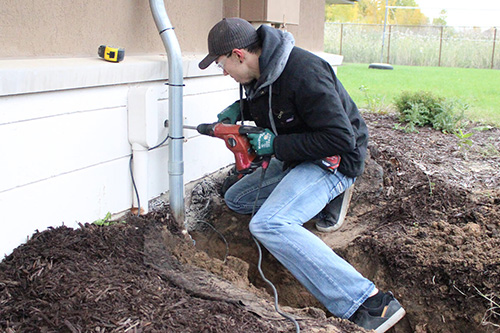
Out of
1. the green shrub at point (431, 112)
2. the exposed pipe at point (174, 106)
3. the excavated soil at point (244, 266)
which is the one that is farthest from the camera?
the green shrub at point (431, 112)

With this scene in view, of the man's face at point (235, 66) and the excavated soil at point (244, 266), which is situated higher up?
the man's face at point (235, 66)

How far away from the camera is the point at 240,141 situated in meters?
3.43

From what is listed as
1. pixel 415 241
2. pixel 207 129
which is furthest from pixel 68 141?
pixel 415 241

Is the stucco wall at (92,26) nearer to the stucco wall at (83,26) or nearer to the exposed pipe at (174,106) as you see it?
the stucco wall at (83,26)

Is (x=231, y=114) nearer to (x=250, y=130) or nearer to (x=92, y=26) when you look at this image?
(x=250, y=130)

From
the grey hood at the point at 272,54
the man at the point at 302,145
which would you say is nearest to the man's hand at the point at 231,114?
the man at the point at 302,145

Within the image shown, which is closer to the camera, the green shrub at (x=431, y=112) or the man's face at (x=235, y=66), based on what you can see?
the man's face at (x=235, y=66)

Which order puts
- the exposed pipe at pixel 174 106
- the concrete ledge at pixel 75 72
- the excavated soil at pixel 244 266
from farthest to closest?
the exposed pipe at pixel 174 106 < the concrete ledge at pixel 75 72 < the excavated soil at pixel 244 266

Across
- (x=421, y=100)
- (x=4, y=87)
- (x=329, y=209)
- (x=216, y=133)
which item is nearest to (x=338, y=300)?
(x=329, y=209)

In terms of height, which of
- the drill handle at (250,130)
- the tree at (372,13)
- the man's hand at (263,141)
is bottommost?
the man's hand at (263,141)

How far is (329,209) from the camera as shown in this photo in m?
4.07

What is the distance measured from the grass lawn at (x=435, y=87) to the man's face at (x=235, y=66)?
18.8 ft

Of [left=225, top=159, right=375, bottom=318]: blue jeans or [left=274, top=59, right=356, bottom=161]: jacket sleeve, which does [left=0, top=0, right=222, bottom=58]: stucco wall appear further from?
[left=225, top=159, right=375, bottom=318]: blue jeans

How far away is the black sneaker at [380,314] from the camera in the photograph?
2986 millimetres
